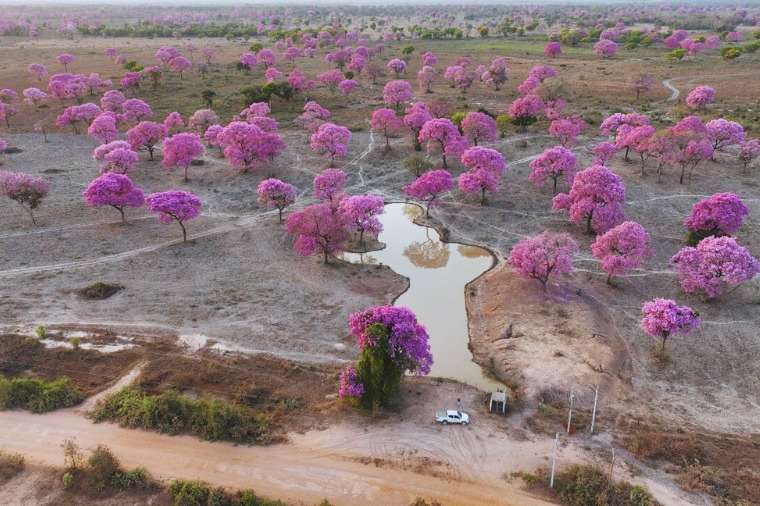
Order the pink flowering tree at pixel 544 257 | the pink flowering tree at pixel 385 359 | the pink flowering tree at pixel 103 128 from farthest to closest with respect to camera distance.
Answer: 1. the pink flowering tree at pixel 103 128
2. the pink flowering tree at pixel 544 257
3. the pink flowering tree at pixel 385 359

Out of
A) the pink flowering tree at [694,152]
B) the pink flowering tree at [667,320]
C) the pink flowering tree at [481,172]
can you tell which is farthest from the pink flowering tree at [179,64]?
the pink flowering tree at [667,320]

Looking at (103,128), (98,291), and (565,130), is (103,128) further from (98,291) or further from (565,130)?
(565,130)

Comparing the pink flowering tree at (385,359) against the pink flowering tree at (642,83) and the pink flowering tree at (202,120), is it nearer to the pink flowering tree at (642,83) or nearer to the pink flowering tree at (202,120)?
the pink flowering tree at (202,120)

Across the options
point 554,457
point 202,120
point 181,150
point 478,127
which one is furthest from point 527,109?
point 554,457

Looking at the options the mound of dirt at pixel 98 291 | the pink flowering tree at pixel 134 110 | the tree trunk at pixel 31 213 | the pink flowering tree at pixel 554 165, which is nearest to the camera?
the mound of dirt at pixel 98 291

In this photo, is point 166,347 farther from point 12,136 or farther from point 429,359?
point 12,136

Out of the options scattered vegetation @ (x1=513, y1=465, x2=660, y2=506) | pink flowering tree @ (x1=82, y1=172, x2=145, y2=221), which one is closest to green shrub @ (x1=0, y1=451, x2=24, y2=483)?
scattered vegetation @ (x1=513, y1=465, x2=660, y2=506)

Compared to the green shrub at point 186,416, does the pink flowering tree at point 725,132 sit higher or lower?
higher
